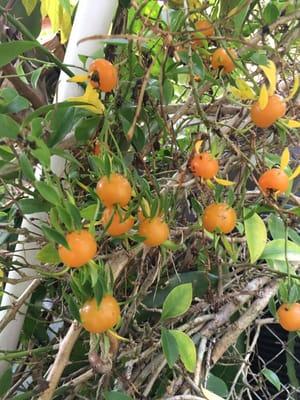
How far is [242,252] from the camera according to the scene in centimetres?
54

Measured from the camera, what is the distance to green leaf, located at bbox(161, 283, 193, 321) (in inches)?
16.0

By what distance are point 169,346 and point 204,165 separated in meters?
0.13

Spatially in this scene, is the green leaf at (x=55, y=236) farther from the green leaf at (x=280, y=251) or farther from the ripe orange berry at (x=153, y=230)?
the green leaf at (x=280, y=251)

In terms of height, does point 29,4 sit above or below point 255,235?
above

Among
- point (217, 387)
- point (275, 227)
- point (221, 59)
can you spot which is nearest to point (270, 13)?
point (221, 59)

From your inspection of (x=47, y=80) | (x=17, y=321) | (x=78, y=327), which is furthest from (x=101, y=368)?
(x=47, y=80)

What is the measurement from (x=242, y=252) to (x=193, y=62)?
0.75 ft

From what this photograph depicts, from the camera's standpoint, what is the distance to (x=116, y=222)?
33cm

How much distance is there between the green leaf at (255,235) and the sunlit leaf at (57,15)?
0.29 metres

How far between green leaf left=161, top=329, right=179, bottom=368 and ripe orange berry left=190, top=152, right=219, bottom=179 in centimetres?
12

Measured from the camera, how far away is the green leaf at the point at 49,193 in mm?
313

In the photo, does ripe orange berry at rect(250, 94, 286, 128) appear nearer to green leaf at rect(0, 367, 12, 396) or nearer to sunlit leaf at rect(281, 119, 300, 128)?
sunlit leaf at rect(281, 119, 300, 128)

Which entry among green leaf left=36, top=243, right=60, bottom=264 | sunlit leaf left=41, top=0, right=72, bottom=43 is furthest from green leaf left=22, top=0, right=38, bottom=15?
green leaf left=36, top=243, right=60, bottom=264

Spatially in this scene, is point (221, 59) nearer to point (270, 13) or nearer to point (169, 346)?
point (270, 13)
